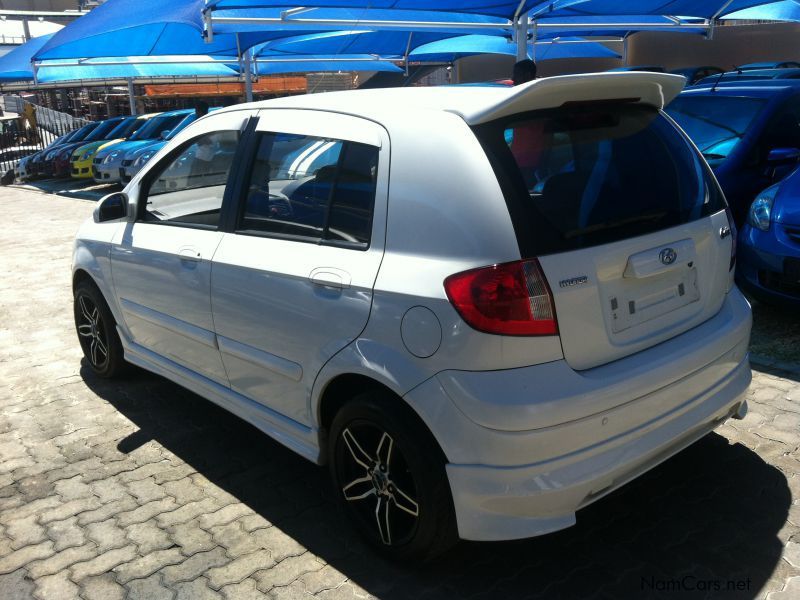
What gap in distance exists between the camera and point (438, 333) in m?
2.45

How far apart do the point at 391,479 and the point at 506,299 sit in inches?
33.1

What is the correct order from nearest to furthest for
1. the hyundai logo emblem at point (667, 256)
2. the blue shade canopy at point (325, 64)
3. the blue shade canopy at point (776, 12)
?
the hyundai logo emblem at point (667, 256) → the blue shade canopy at point (776, 12) → the blue shade canopy at point (325, 64)

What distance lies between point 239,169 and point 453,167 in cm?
128

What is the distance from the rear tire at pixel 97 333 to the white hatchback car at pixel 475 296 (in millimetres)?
1400

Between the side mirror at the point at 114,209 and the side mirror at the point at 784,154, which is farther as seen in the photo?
the side mirror at the point at 784,154

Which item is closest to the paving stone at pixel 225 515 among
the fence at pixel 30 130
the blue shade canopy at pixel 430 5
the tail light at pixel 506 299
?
the tail light at pixel 506 299

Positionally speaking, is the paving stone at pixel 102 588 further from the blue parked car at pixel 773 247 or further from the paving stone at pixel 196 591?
the blue parked car at pixel 773 247

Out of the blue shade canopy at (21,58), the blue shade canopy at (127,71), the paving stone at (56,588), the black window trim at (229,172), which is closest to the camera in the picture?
the paving stone at (56,588)

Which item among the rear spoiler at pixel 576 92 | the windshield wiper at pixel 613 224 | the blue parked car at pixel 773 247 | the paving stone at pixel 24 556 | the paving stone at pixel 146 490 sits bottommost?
the paving stone at pixel 146 490

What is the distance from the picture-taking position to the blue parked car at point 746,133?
6.11 metres

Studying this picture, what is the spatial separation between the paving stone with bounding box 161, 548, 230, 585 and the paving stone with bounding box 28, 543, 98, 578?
376mm

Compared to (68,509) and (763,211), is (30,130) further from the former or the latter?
(763,211)

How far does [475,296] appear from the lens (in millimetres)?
2410

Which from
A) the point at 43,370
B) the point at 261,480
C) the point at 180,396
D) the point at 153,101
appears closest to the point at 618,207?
the point at 261,480
